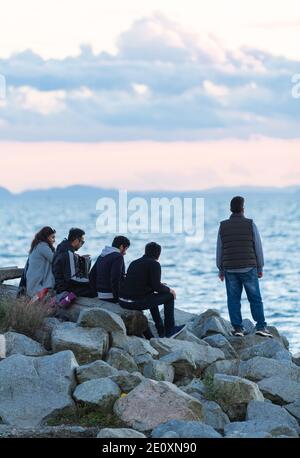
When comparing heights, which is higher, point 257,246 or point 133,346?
point 257,246

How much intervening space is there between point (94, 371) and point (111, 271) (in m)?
3.58

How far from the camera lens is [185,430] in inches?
500

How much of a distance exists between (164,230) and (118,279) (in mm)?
97019

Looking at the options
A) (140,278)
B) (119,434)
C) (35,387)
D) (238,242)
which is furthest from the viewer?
(238,242)

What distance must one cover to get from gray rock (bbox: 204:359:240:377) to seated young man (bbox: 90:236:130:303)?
2387 mm

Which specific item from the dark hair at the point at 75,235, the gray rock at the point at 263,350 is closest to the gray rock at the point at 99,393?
the gray rock at the point at 263,350

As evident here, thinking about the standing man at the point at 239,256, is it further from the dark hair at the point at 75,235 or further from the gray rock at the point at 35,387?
the gray rock at the point at 35,387

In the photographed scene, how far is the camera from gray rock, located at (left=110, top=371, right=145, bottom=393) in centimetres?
1414

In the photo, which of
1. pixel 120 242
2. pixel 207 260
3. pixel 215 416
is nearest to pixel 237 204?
pixel 120 242

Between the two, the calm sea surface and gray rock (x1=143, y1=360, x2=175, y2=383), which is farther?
the calm sea surface

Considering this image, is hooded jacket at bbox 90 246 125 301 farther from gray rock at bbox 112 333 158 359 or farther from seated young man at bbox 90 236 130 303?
gray rock at bbox 112 333 158 359

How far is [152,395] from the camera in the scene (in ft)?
44.9

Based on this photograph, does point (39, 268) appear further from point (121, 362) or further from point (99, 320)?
point (121, 362)

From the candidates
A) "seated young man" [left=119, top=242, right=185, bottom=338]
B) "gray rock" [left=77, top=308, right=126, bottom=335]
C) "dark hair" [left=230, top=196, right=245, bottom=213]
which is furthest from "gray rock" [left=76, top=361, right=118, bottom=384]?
"dark hair" [left=230, top=196, right=245, bottom=213]
